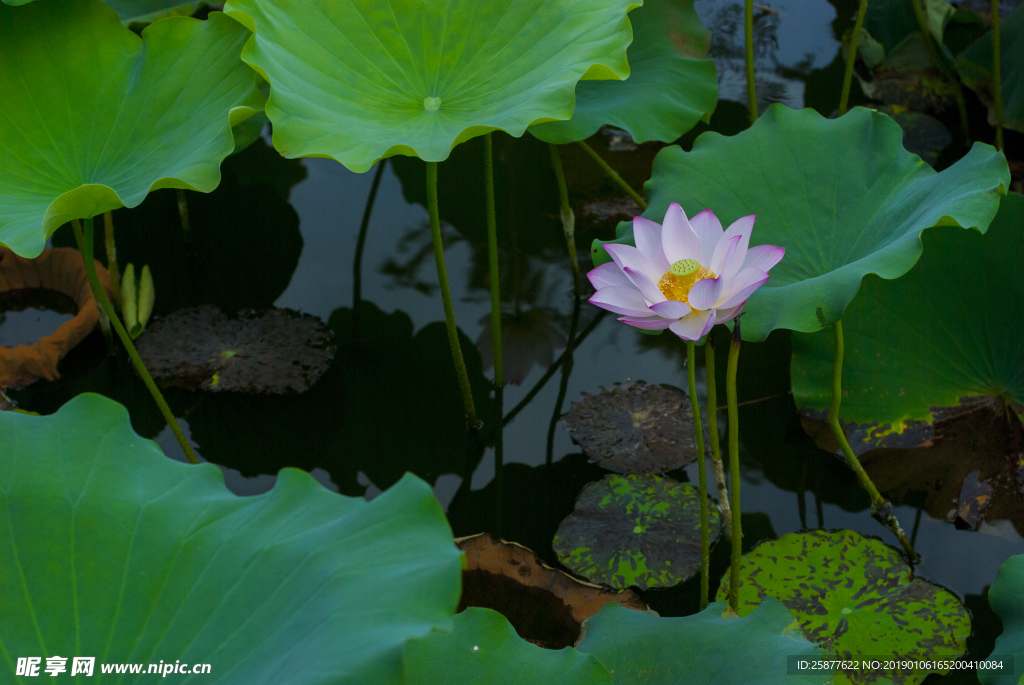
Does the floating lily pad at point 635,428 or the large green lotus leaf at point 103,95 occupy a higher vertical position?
the large green lotus leaf at point 103,95

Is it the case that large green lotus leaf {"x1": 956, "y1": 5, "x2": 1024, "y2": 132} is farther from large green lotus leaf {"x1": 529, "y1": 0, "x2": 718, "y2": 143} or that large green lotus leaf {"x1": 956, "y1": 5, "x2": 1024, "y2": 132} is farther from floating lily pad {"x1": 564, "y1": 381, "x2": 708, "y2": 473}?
floating lily pad {"x1": 564, "y1": 381, "x2": 708, "y2": 473}

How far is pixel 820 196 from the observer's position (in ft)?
4.35

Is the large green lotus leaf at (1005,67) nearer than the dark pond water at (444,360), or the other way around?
the dark pond water at (444,360)

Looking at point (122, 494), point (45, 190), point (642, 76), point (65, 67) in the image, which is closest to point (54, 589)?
point (122, 494)

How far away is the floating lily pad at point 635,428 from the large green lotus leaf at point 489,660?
2.23ft

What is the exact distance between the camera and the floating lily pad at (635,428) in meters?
1.55

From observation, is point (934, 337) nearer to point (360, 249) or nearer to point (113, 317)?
point (360, 249)

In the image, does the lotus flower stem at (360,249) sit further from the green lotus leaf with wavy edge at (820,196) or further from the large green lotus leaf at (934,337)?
the large green lotus leaf at (934,337)

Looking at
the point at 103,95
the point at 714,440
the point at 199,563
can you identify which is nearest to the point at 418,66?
the point at 103,95

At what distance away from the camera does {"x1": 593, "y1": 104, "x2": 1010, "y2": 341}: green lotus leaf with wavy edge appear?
109 centimetres

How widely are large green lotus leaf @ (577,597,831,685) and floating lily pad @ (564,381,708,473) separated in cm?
54

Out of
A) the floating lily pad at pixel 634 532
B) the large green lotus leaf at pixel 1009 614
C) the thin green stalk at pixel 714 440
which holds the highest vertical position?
the thin green stalk at pixel 714 440

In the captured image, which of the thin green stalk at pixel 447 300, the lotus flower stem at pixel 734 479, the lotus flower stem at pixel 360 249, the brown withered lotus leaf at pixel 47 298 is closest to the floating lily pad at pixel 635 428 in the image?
the thin green stalk at pixel 447 300

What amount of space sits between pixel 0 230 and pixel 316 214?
1.05 metres
